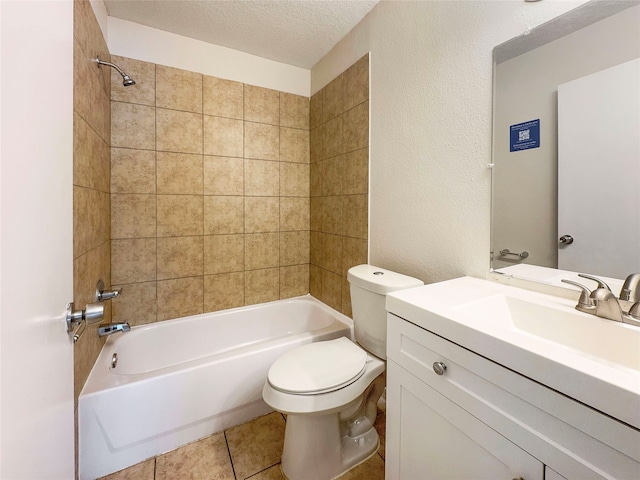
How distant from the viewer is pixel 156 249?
1.88 m

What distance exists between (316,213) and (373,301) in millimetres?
1126

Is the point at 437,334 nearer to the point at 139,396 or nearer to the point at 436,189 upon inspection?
the point at 436,189

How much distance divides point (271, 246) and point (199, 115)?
1.08m

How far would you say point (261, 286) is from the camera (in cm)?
226

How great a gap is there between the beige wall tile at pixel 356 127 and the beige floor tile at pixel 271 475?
5.79 ft

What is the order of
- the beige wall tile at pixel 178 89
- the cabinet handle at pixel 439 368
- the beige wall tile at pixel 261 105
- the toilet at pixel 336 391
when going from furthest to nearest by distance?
the beige wall tile at pixel 261 105 < the beige wall tile at pixel 178 89 < the toilet at pixel 336 391 < the cabinet handle at pixel 439 368

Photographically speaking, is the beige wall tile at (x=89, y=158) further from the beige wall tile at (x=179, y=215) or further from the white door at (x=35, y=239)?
the white door at (x=35, y=239)

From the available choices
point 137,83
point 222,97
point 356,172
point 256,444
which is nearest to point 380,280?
point 356,172

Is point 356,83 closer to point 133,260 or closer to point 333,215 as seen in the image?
point 333,215

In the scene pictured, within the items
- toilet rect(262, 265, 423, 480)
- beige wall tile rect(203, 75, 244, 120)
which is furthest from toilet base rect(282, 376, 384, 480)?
beige wall tile rect(203, 75, 244, 120)

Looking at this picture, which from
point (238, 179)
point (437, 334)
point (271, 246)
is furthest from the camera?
point (271, 246)

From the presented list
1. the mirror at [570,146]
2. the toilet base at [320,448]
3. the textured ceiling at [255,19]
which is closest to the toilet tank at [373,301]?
the toilet base at [320,448]

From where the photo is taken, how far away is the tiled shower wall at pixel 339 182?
1.77 m

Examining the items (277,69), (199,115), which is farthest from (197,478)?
(277,69)
